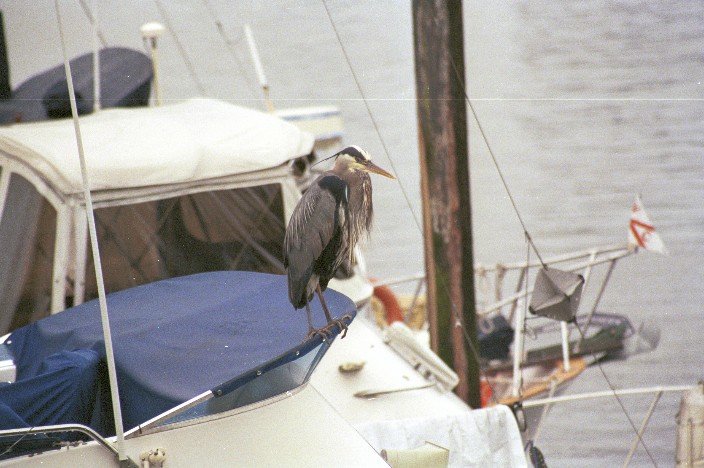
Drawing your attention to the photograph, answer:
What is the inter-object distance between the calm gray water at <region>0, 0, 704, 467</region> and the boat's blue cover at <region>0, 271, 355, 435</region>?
1.35 ft

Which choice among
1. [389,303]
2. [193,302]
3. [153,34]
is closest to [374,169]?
[193,302]

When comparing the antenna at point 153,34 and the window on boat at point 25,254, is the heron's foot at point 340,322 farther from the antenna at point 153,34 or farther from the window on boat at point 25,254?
the antenna at point 153,34

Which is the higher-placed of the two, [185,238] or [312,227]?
[312,227]

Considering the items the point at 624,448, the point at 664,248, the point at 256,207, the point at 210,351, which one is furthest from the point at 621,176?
the point at 210,351

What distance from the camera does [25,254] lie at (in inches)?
114

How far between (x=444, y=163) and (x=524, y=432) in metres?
1.06

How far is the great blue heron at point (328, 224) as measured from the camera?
2.55m

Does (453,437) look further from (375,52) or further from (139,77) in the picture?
A: (139,77)

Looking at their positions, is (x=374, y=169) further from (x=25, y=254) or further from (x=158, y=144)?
(x=25, y=254)

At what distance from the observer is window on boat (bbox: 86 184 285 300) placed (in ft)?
9.54

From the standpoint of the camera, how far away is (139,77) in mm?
3463

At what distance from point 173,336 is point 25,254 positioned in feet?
2.47

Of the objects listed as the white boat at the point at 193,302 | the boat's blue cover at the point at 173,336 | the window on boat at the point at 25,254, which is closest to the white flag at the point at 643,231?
the white boat at the point at 193,302

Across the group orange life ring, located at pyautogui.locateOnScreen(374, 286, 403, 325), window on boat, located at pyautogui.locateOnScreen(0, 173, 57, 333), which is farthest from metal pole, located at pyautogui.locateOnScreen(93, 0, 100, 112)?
orange life ring, located at pyautogui.locateOnScreen(374, 286, 403, 325)
